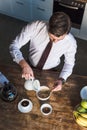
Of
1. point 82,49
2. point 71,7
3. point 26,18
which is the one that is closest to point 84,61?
point 82,49

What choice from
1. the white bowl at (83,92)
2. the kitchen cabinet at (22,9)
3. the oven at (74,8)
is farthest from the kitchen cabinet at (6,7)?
the white bowl at (83,92)

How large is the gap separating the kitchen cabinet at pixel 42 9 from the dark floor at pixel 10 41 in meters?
0.32

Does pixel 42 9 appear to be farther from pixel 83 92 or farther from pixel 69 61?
pixel 83 92

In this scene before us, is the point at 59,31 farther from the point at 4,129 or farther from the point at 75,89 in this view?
the point at 4,129

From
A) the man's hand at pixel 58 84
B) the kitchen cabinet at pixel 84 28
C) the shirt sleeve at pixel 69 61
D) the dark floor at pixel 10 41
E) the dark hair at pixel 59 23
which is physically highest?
the dark hair at pixel 59 23

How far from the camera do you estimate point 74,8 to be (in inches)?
119

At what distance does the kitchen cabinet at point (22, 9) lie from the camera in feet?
11.0

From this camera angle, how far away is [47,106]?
1.76m

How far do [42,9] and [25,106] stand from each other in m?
1.93

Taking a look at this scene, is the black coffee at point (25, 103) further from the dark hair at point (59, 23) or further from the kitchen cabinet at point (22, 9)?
the kitchen cabinet at point (22, 9)

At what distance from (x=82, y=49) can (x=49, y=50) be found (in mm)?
1393

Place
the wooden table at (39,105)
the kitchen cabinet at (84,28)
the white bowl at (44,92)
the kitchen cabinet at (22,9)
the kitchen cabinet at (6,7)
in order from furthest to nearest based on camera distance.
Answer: the kitchen cabinet at (6,7) < the kitchen cabinet at (22,9) < the kitchen cabinet at (84,28) < the white bowl at (44,92) < the wooden table at (39,105)

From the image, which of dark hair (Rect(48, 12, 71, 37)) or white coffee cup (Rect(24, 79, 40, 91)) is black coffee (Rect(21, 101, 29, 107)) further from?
dark hair (Rect(48, 12, 71, 37))

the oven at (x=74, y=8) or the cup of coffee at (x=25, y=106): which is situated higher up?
the oven at (x=74, y=8)
